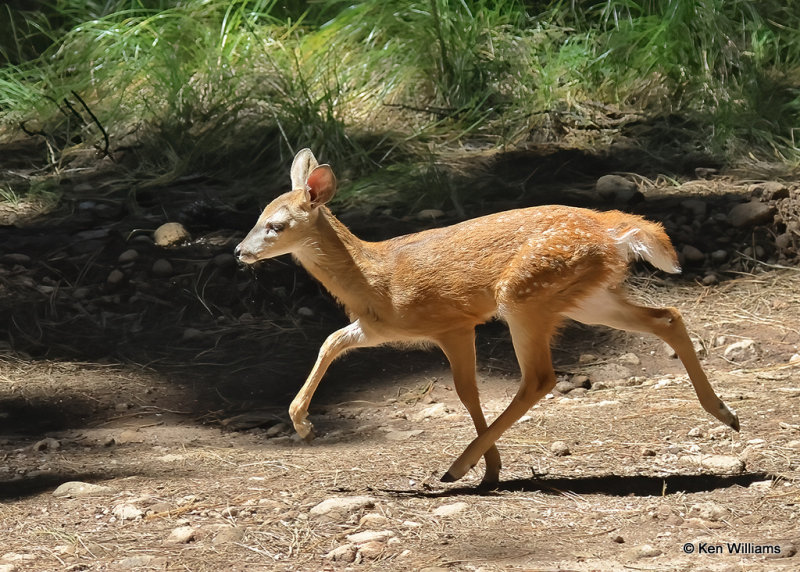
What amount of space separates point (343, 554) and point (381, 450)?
4.65 ft

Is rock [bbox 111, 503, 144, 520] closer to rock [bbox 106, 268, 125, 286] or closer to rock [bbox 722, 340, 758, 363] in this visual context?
rock [bbox 106, 268, 125, 286]

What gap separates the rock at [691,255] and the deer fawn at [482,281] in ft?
8.51

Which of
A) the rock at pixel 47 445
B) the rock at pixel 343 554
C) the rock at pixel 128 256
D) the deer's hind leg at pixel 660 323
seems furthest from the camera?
the rock at pixel 128 256

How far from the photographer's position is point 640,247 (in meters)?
4.43

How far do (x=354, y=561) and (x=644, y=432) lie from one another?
187cm

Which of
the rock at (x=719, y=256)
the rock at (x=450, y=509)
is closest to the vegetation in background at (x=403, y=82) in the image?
the rock at (x=719, y=256)

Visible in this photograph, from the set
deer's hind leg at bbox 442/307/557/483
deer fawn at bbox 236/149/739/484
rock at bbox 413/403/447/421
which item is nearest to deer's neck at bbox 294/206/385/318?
deer fawn at bbox 236/149/739/484

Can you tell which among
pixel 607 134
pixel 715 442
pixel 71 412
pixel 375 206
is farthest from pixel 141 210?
pixel 715 442

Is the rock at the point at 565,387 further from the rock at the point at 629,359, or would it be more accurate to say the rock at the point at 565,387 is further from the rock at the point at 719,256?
the rock at the point at 719,256

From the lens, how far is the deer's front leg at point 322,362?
4527mm

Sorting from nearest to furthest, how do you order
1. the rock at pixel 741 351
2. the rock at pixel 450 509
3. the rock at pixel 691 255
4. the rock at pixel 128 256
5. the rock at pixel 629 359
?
the rock at pixel 450 509 < the rock at pixel 741 351 < the rock at pixel 629 359 < the rock at pixel 691 255 < the rock at pixel 128 256

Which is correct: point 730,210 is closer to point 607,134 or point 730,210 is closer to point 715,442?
point 607,134

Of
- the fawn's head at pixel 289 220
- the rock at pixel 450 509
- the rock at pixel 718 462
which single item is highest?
the fawn's head at pixel 289 220

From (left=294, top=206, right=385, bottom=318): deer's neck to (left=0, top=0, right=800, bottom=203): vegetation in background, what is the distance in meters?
3.58
